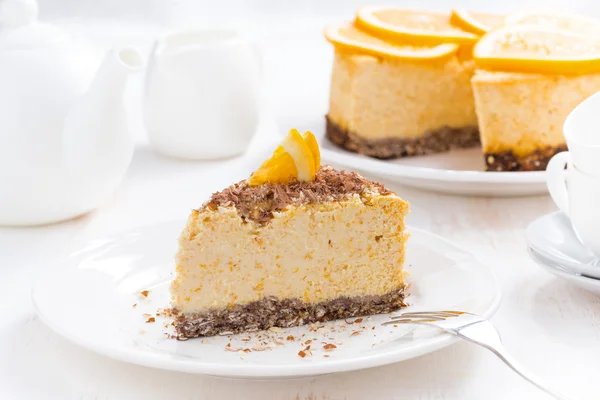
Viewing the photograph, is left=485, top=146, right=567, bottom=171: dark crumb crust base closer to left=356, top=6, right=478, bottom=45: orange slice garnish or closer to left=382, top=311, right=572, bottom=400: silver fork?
left=356, top=6, right=478, bottom=45: orange slice garnish

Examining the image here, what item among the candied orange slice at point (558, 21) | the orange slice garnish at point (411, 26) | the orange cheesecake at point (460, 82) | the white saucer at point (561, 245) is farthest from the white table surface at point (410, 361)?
the candied orange slice at point (558, 21)

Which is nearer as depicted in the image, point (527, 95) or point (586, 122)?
point (586, 122)

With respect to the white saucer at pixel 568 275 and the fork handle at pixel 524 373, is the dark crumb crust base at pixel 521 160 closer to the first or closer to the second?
the white saucer at pixel 568 275

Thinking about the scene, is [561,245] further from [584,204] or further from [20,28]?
[20,28]

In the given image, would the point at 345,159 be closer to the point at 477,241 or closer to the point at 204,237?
the point at 477,241

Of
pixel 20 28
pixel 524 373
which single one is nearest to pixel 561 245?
pixel 524 373

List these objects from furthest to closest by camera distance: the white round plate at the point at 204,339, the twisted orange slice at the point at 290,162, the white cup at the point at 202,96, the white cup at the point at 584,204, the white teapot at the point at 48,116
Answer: the white cup at the point at 202,96, the white teapot at the point at 48,116, the white cup at the point at 584,204, the twisted orange slice at the point at 290,162, the white round plate at the point at 204,339
